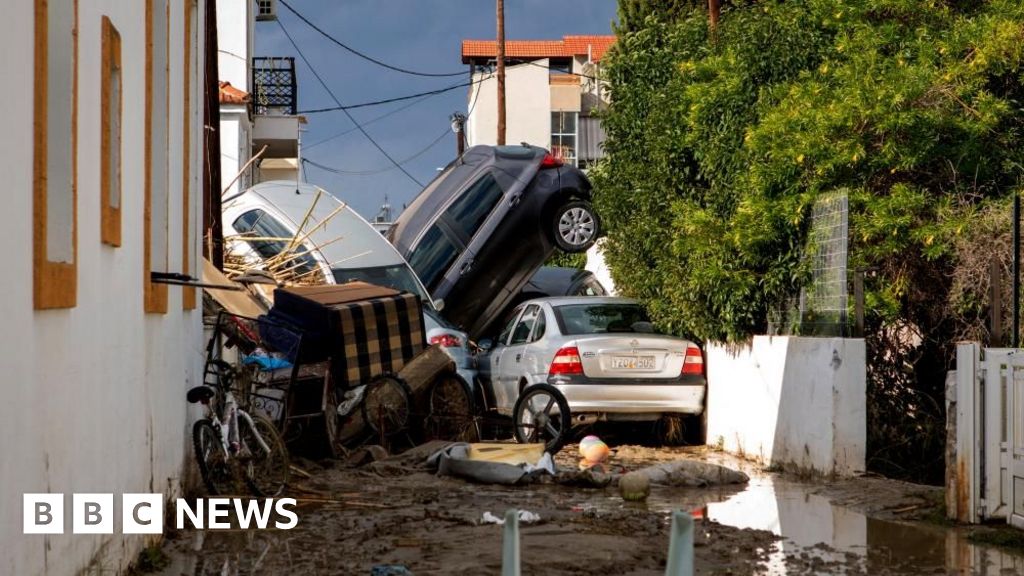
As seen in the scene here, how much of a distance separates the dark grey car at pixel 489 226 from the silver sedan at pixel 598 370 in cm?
484

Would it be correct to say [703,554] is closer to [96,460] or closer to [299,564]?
[299,564]

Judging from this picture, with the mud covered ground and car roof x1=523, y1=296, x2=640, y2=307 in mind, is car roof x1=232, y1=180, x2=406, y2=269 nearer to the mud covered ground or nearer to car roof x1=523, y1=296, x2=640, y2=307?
car roof x1=523, y1=296, x2=640, y2=307

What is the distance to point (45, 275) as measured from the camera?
566cm

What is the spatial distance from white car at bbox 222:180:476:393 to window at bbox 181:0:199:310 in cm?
791

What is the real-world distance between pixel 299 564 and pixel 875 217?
765 centimetres

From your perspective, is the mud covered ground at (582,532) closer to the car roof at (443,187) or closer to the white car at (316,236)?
the white car at (316,236)

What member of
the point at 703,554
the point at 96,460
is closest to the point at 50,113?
the point at 96,460

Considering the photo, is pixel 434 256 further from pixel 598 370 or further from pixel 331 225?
pixel 598 370

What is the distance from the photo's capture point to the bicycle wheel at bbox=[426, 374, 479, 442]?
16.1 m

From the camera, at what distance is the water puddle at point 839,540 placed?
28.8ft

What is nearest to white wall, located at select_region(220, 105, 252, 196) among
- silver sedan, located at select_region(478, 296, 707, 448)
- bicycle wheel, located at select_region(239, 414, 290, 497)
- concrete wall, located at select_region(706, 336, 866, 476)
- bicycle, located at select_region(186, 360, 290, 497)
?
silver sedan, located at select_region(478, 296, 707, 448)

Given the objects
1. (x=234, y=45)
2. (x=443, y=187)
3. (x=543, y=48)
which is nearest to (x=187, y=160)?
(x=443, y=187)

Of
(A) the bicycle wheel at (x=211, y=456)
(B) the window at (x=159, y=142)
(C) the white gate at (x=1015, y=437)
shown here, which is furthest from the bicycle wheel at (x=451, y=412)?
(C) the white gate at (x=1015, y=437)

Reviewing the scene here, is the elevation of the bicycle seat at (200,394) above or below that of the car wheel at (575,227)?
below
